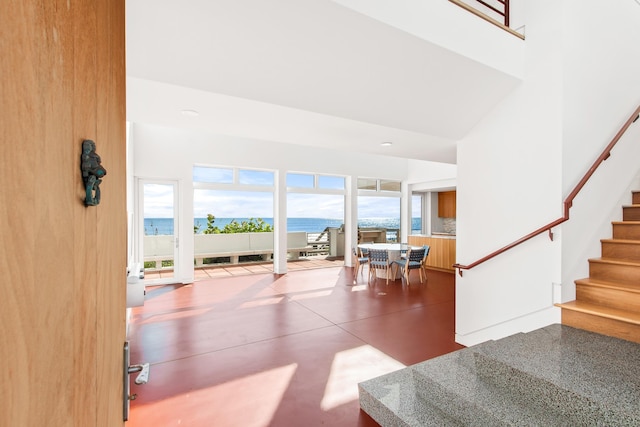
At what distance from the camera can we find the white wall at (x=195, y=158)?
22.1 ft

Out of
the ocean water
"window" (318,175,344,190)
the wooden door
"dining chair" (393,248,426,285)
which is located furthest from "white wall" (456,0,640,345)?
the ocean water

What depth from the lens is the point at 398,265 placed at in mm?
7516

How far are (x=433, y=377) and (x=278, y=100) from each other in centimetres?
263

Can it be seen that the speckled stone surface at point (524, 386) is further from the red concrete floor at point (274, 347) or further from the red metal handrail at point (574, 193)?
the red metal handrail at point (574, 193)

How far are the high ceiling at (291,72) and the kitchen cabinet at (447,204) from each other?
7810mm

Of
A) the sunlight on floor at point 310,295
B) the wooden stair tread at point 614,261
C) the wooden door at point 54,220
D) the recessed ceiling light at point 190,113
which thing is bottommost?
the sunlight on floor at point 310,295

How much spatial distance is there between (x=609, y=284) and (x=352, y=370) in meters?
2.37

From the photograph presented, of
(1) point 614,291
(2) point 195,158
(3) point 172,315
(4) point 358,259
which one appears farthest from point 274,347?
(2) point 195,158

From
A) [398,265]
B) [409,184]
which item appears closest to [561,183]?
[398,265]

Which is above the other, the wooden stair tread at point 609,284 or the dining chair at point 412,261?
the wooden stair tread at point 609,284

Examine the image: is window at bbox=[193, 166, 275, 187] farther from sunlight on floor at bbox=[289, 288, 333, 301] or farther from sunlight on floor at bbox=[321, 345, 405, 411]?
sunlight on floor at bbox=[321, 345, 405, 411]

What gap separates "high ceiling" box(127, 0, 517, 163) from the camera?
6.76ft

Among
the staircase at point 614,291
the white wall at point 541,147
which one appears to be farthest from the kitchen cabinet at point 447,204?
the staircase at point 614,291

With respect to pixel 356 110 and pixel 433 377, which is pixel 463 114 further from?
pixel 433 377
